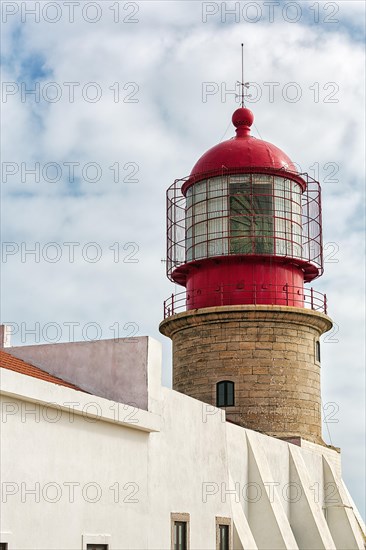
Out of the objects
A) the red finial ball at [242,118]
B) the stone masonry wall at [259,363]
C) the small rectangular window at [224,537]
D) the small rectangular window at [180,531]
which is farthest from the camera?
the red finial ball at [242,118]

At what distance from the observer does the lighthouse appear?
26.8m

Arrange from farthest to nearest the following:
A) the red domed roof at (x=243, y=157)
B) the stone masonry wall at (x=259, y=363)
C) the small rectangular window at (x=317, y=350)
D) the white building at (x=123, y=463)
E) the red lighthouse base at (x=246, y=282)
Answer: the small rectangular window at (x=317, y=350), the red domed roof at (x=243, y=157), the red lighthouse base at (x=246, y=282), the stone masonry wall at (x=259, y=363), the white building at (x=123, y=463)

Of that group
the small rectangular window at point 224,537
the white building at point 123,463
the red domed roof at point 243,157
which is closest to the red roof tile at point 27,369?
the white building at point 123,463

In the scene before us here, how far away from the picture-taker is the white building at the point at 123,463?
45.1ft

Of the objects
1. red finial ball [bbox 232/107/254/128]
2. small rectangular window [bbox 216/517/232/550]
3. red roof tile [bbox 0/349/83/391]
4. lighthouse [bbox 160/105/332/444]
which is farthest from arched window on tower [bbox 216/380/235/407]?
red roof tile [bbox 0/349/83/391]

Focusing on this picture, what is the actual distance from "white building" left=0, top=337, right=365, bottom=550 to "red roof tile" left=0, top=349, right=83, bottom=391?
0.05m

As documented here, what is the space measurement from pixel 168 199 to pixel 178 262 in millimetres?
2081

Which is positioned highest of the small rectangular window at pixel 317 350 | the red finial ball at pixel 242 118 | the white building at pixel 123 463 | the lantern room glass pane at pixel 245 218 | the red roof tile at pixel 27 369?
the red finial ball at pixel 242 118

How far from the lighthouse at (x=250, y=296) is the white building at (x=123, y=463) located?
3.01 meters

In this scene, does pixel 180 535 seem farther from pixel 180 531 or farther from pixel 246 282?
pixel 246 282

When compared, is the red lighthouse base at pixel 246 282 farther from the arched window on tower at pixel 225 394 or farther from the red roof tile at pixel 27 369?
the red roof tile at pixel 27 369

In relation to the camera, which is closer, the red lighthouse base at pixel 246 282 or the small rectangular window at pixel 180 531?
the small rectangular window at pixel 180 531

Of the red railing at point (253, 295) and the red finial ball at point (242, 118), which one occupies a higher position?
the red finial ball at point (242, 118)

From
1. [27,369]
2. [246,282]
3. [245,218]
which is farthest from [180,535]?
[245,218]
